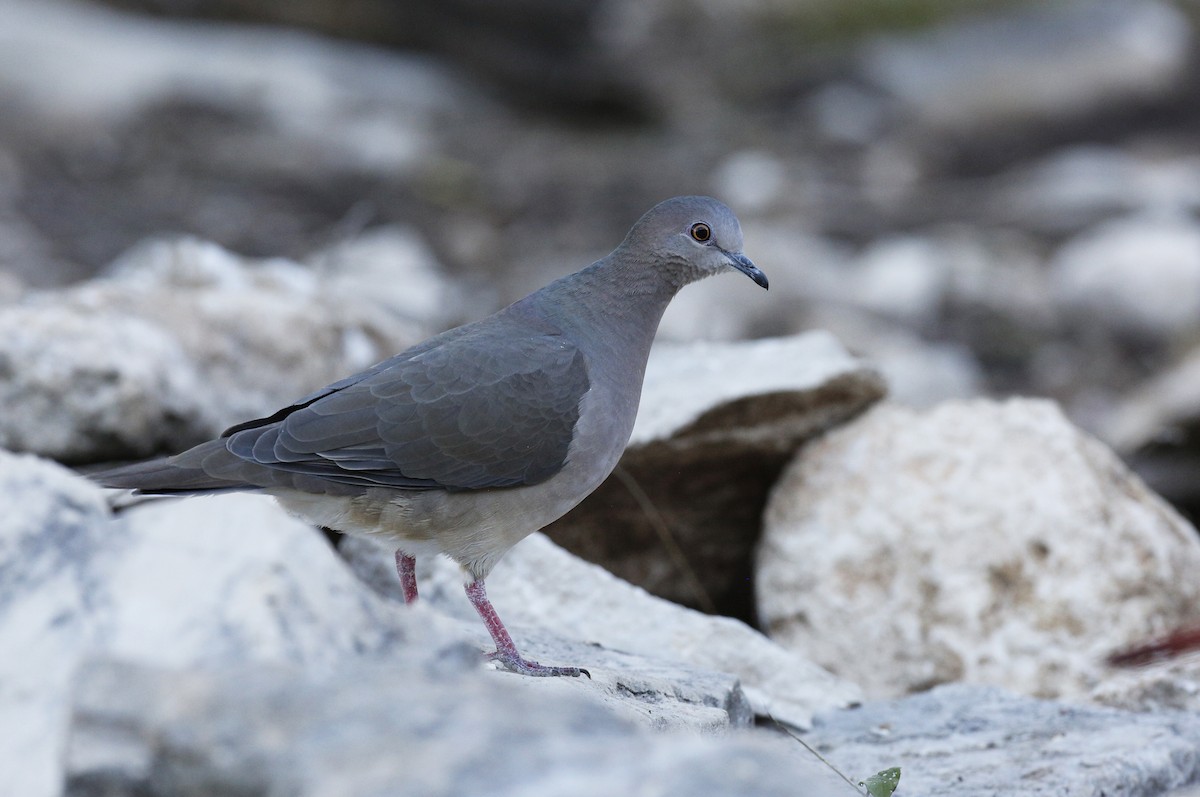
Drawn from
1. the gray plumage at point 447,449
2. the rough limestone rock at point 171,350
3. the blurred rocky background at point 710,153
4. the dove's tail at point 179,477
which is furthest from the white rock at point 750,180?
the dove's tail at point 179,477

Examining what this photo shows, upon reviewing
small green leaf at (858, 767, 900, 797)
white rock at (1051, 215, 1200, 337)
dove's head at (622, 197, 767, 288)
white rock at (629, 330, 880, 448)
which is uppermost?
white rock at (1051, 215, 1200, 337)

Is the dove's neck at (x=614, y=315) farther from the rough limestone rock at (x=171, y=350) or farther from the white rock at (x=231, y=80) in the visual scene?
the white rock at (x=231, y=80)

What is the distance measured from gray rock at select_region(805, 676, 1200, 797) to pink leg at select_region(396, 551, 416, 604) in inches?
51.2

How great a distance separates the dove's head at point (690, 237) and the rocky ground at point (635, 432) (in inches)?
27.8

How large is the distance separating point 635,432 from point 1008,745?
1.85 m

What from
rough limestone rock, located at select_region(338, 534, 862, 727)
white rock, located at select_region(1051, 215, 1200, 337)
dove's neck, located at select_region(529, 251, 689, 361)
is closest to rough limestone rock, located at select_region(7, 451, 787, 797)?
rough limestone rock, located at select_region(338, 534, 862, 727)

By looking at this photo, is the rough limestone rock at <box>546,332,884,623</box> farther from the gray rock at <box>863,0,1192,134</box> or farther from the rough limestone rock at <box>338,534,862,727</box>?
the gray rock at <box>863,0,1192,134</box>

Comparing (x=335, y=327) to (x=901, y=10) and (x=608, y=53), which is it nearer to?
(x=608, y=53)

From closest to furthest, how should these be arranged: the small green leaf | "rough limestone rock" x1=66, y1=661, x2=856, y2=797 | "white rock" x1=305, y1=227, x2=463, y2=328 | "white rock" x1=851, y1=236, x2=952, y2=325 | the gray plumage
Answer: "rough limestone rock" x1=66, y1=661, x2=856, y2=797
the small green leaf
the gray plumage
"white rock" x1=305, y1=227, x2=463, y2=328
"white rock" x1=851, y1=236, x2=952, y2=325

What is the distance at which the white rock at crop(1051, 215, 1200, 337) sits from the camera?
35.0 feet

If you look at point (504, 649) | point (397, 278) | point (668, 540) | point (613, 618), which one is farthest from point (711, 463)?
point (397, 278)

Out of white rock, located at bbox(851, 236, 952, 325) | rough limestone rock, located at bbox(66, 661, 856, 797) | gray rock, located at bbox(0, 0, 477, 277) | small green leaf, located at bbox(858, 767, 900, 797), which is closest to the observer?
rough limestone rock, located at bbox(66, 661, 856, 797)

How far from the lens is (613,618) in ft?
15.3

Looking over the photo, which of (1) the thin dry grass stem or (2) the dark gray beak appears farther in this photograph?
(1) the thin dry grass stem
